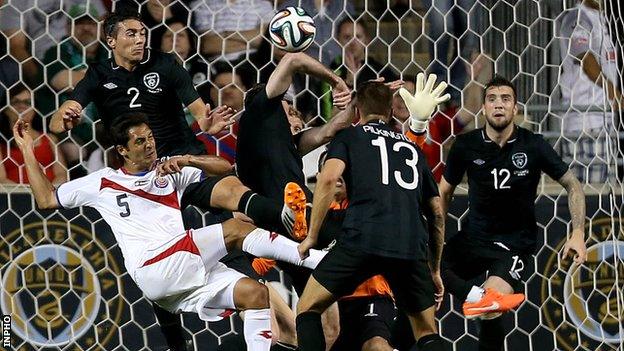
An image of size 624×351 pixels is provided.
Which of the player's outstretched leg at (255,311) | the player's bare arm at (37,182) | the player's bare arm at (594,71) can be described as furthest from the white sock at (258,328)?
the player's bare arm at (594,71)

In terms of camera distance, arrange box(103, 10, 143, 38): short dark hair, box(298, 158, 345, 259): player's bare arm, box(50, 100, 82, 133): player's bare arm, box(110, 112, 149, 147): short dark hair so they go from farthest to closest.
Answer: box(103, 10, 143, 38): short dark hair → box(50, 100, 82, 133): player's bare arm → box(110, 112, 149, 147): short dark hair → box(298, 158, 345, 259): player's bare arm

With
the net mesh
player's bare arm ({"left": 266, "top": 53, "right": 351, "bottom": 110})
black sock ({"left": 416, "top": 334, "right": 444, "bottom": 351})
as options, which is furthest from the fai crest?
black sock ({"left": 416, "top": 334, "right": 444, "bottom": 351})

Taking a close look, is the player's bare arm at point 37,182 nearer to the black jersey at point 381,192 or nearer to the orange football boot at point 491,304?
the black jersey at point 381,192

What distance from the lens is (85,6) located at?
8.19 metres

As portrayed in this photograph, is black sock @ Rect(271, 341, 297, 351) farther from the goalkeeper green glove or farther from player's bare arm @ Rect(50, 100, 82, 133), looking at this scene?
player's bare arm @ Rect(50, 100, 82, 133)

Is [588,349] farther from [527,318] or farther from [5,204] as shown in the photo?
[5,204]

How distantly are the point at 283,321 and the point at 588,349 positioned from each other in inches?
69.5

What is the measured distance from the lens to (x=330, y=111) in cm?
817

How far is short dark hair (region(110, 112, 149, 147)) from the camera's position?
6.56 m

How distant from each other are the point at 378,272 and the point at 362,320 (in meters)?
0.60

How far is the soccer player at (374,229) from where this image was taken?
19.5 feet

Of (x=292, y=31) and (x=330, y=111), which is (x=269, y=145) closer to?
(x=292, y=31)

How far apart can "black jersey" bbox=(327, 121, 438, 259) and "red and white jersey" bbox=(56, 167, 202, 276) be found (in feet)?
2.96

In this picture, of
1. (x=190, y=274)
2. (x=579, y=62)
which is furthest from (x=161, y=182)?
(x=579, y=62)
